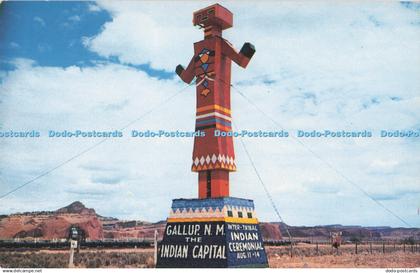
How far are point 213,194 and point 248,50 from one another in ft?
14.2

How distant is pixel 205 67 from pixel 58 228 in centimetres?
3053

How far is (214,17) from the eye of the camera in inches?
507

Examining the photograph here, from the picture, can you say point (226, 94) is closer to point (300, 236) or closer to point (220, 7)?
point (220, 7)

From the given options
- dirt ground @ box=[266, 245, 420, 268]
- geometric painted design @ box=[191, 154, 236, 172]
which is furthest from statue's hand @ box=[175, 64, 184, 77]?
dirt ground @ box=[266, 245, 420, 268]

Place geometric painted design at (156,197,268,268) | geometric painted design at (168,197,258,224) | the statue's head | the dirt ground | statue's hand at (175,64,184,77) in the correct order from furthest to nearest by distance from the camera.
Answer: the dirt ground, statue's hand at (175,64,184,77), the statue's head, geometric painted design at (168,197,258,224), geometric painted design at (156,197,268,268)

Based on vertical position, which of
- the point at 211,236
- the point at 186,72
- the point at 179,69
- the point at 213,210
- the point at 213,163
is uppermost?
the point at 179,69

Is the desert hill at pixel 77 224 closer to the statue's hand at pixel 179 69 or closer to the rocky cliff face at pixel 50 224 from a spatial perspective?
the rocky cliff face at pixel 50 224

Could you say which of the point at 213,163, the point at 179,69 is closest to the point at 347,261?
the point at 213,163

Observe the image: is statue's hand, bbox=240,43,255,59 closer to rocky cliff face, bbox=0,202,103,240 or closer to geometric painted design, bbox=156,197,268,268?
geometric painted design, bbox=156,197,268,268

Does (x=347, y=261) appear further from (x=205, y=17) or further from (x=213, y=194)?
(x=205, y=17)

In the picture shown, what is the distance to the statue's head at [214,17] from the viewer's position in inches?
507

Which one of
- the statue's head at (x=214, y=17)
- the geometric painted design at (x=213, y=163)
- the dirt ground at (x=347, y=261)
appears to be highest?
the statue's head at (x=214, y=17)

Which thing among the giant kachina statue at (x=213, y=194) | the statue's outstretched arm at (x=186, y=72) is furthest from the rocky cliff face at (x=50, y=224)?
the giant kachina statue at (x=213, y=194)

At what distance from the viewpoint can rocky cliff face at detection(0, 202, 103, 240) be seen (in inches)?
1351
